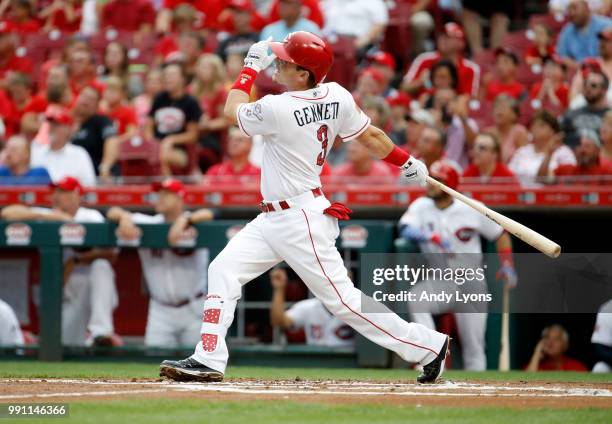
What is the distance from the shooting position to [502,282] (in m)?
8.62

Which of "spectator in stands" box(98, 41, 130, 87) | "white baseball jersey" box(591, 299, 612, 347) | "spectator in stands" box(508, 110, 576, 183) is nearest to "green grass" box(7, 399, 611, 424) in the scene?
"white baseball jersey" box(591, 299, 612, 347)

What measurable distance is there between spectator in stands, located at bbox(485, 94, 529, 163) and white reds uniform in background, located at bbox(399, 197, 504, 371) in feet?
6.08

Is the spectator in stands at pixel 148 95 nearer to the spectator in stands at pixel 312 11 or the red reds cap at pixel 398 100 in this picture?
the spectator in stands at pixel 312 11

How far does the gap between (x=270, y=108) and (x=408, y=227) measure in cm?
313

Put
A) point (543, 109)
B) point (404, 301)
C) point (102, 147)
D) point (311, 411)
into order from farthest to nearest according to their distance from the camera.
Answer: point (102, 147), point (543, 109), point (404, 301), point (311, 411)

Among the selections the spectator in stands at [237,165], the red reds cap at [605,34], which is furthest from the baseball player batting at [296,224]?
the red reds cap at [605,34]

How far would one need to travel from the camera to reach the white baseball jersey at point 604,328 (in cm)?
827

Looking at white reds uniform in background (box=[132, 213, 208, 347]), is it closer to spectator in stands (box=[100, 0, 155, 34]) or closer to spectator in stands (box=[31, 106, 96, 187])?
spectator in stands (box=[31, 106, 96, 187])

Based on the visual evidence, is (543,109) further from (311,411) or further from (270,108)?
(311,411)

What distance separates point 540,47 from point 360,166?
293cm

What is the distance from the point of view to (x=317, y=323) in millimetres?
8969

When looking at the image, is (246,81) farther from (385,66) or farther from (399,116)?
(385,66)

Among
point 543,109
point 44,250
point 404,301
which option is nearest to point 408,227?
point 404,301

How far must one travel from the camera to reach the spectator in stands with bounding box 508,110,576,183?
9.58 m
